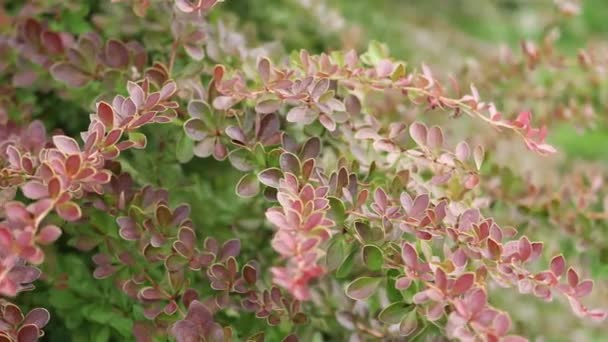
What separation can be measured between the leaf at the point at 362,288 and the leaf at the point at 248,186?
19 cm

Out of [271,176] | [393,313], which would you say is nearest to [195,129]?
[271,176]

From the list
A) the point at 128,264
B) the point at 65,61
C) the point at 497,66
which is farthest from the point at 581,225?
the point at 65,61

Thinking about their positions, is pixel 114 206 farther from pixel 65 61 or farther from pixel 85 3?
pixel 85 3

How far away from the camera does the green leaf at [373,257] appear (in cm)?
98

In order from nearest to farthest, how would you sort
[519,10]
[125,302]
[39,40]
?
[125,302]
[39,40]
[519,10]

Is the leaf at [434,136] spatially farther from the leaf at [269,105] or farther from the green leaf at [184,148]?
the green leaf at [184,148]

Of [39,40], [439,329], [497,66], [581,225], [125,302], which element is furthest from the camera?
[497,66]

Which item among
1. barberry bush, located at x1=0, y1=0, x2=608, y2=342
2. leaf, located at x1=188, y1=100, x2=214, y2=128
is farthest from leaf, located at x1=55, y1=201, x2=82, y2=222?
leaf, located at x1=188, y1=100, x2=214, y2=128

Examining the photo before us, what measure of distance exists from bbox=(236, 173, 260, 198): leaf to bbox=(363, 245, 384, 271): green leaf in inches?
7.3

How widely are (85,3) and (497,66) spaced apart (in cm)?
88

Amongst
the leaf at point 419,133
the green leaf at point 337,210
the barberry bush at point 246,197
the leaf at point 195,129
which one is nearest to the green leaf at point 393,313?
the barberry bush at point 246,197

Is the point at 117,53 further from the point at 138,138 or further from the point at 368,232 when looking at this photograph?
the point at 368,232

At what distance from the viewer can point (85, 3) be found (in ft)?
4.84

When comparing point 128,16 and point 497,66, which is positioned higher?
point 128,16
